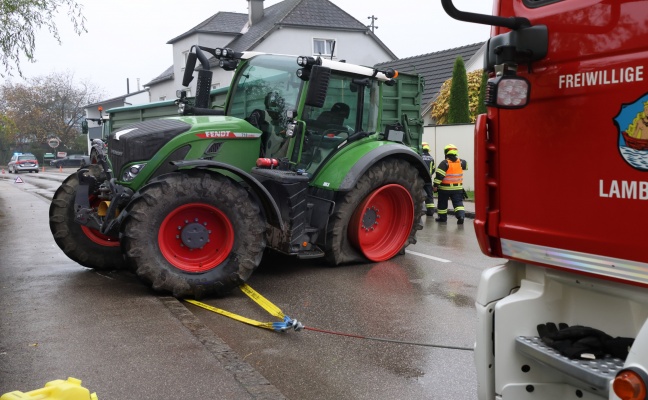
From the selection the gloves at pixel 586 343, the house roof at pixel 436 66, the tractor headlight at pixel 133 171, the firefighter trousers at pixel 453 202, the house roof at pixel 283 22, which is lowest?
the firefighter trousers at pixel 453 202

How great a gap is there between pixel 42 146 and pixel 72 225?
207ft

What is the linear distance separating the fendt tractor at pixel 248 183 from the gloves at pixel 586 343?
3.88 m

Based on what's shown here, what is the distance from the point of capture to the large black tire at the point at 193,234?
5852 millimetres

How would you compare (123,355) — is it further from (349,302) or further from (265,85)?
(265,85)

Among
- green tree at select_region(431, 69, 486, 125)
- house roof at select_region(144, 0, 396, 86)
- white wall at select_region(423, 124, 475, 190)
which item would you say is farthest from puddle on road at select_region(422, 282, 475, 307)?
house roof at select_region(144, 0, 396, 86)

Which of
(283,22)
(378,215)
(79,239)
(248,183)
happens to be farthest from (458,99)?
(283,22)

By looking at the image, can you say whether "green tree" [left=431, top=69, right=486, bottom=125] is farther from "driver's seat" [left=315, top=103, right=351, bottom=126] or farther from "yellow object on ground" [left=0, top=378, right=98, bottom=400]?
"yellow object on ground" [left=0, top=378, right=98, bottom=400]

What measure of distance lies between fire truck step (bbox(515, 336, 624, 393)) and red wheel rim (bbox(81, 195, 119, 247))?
5477mm

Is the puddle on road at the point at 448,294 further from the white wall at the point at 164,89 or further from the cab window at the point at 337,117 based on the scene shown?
the white wall at the point at 164,89

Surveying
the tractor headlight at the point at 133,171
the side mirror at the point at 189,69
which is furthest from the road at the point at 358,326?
the side mirror at the point at 189,69

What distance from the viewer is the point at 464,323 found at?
5.45 metres

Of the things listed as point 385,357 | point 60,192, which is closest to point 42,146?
point 60,192

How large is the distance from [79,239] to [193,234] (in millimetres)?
1779

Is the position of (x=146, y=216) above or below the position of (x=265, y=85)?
below
